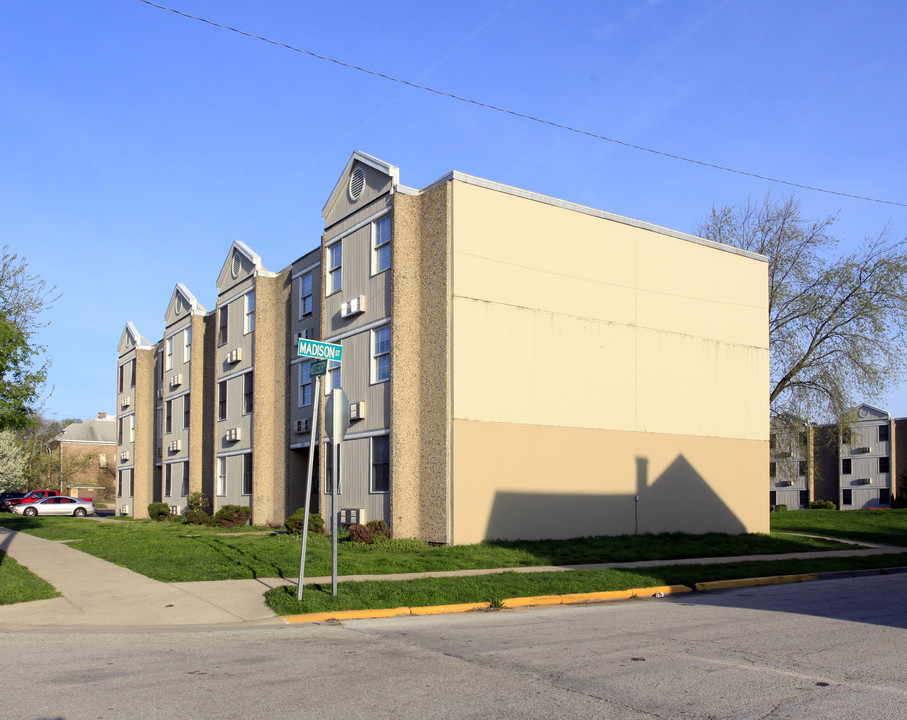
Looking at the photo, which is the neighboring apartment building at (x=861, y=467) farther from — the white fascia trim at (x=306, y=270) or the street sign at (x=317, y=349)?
the street sign at (x=317, y=349)

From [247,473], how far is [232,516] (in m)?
2.12

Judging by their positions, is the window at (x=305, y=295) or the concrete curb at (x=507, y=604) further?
the window at (x=305, y=295)

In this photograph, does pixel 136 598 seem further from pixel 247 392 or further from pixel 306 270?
pixel 247 392

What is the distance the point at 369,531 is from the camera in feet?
69.3

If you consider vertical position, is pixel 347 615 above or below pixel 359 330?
below

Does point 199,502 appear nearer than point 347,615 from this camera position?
No

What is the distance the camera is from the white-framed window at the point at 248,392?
107 feet

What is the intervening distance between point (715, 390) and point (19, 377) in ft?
70.9

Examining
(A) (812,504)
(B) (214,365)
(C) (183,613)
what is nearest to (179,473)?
(B) (214,365)

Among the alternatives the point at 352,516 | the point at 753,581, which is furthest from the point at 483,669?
the point at 352,516

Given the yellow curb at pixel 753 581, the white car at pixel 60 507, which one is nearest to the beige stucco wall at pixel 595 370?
the yellow curb at pixel 753 581

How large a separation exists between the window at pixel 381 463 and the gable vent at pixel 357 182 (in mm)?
7318

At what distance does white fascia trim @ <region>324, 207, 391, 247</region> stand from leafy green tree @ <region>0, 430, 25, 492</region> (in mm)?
46394

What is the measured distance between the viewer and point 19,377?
998 inches
